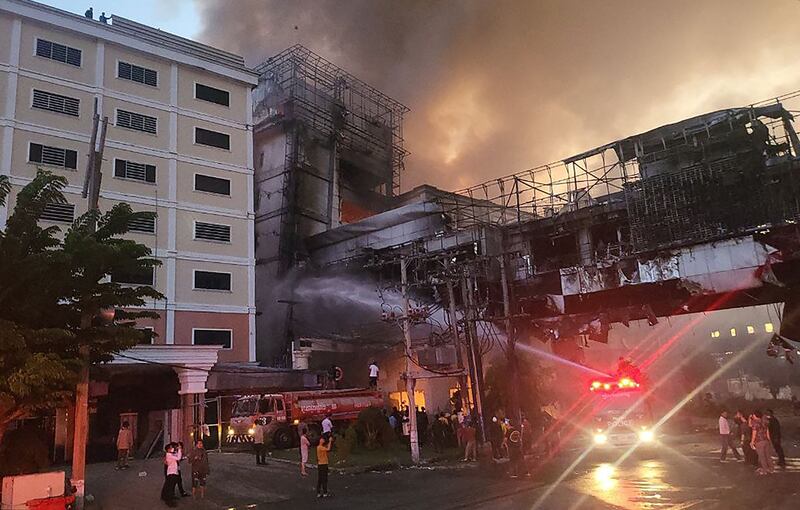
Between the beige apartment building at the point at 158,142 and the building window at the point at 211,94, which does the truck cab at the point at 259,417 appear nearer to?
the beige apartment building at the point at 158,142

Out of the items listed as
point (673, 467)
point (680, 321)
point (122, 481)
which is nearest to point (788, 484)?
point (673, 467)

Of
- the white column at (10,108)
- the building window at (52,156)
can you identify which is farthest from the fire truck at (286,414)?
the building window at (52,156)

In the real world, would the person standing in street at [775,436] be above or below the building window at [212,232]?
below

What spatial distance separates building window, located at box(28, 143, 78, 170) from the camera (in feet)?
94.9

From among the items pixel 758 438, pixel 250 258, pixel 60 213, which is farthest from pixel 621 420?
pixel 60 213

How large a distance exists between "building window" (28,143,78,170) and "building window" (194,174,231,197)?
20.4 feet

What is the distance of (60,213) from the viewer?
2900cm

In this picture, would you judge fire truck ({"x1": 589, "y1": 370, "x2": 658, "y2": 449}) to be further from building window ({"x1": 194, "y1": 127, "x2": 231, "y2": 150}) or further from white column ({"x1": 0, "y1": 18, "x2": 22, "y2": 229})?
white column ({"x1": 0, "y1": 18, "x2": 22, "y2": 229})

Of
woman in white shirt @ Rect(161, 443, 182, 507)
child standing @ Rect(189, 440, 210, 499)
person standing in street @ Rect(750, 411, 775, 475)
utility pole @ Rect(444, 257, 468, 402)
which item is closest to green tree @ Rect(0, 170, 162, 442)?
woman in white shirt @ Rect(161, 443, 182, 507)

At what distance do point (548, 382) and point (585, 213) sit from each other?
46.7 ft

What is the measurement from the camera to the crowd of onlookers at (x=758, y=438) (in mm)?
17047

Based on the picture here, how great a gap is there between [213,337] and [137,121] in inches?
494

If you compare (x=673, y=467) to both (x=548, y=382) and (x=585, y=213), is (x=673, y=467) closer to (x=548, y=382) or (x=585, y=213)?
(x=585, y=213)

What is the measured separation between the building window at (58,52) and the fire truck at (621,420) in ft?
98.9
